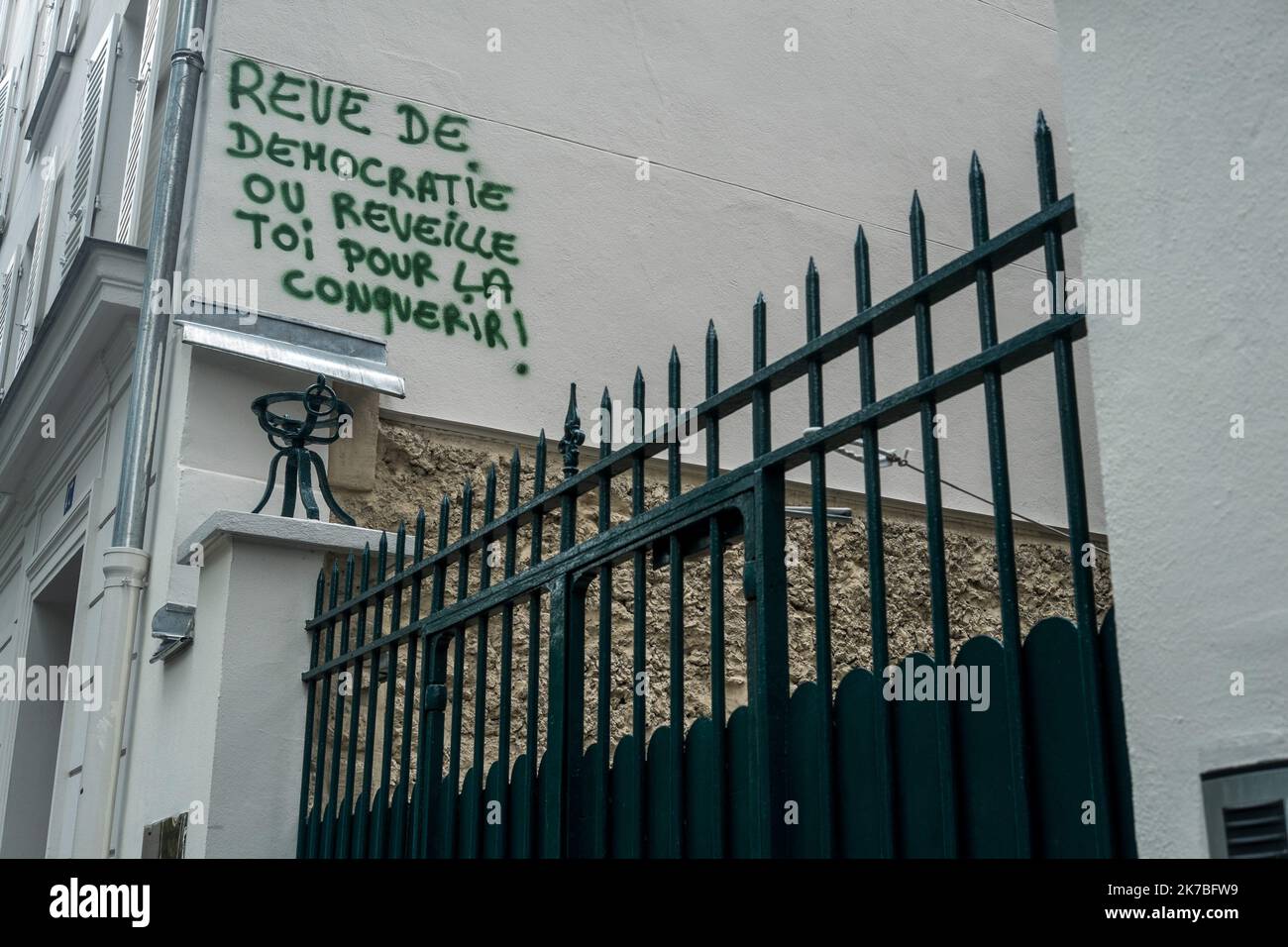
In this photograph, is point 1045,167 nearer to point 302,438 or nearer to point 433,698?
point 433,698

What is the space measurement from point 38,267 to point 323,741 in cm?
619

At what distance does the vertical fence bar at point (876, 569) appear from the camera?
240 centimetres

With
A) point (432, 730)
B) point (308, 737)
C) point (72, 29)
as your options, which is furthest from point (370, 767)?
point (72, 29)

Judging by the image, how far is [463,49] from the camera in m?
6.80

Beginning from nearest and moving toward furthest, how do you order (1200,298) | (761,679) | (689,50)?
1. (1200,298)
2. (761,679)
3. (689,50)

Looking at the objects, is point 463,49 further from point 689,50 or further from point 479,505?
point 479,505

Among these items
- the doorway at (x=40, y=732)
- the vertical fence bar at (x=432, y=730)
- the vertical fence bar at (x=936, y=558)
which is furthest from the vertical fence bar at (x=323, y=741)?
the doorway at (x=40, y=732)

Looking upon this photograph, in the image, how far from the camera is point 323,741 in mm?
4527

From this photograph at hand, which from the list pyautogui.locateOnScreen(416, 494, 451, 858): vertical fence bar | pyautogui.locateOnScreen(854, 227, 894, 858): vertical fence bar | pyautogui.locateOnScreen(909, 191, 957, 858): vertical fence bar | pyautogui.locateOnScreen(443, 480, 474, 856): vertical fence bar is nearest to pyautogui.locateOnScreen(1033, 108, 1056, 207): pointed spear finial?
pyautogui.locateOnScreen(909, 191, 957, 858): vertical fence bar

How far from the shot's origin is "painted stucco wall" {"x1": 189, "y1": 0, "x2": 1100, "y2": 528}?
6.20 meters

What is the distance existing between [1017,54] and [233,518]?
600 centimetres
